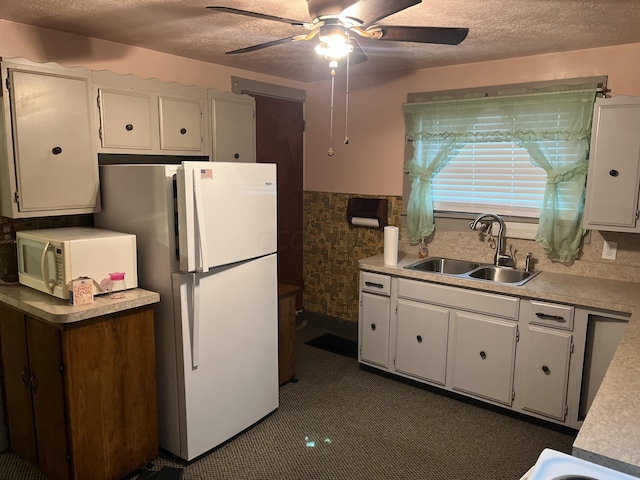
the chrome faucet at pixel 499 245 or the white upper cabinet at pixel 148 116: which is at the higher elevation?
the white upper cabinet at pixel 148 116

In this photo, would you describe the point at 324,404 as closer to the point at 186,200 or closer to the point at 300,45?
the point at 186,200

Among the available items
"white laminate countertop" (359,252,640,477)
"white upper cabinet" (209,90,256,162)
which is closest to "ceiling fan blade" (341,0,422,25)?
"white laminate countertop" (359,252,640,477)

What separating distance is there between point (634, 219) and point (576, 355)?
0.85 m

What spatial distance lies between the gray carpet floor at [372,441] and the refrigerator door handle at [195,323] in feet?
1.98

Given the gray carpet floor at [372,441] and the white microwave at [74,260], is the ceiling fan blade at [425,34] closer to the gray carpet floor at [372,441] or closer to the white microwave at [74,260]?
the white microwave at [74,260]

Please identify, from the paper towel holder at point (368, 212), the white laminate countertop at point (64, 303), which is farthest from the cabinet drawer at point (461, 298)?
the white laminate countertop at point (64, 303)

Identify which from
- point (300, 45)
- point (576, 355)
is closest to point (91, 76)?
point (300, 45)

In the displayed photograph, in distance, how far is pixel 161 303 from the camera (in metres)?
2.56

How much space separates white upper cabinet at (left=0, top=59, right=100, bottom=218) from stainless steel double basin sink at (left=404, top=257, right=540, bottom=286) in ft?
7.26

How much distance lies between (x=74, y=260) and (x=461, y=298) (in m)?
2.28

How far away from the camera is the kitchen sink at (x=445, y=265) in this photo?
365 centimetres

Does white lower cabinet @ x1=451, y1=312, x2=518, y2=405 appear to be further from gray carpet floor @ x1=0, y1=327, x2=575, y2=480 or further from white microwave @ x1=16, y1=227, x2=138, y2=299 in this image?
white microwave @ x1=16, y1=227, x2=138, y2=299

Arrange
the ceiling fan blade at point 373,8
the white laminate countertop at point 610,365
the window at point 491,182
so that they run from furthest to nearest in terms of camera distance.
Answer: the window at point 491,182 < the ceiling fan blade at point 373,8 < the white laminate countertop at point 610,365

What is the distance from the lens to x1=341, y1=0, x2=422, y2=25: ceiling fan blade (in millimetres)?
1702
